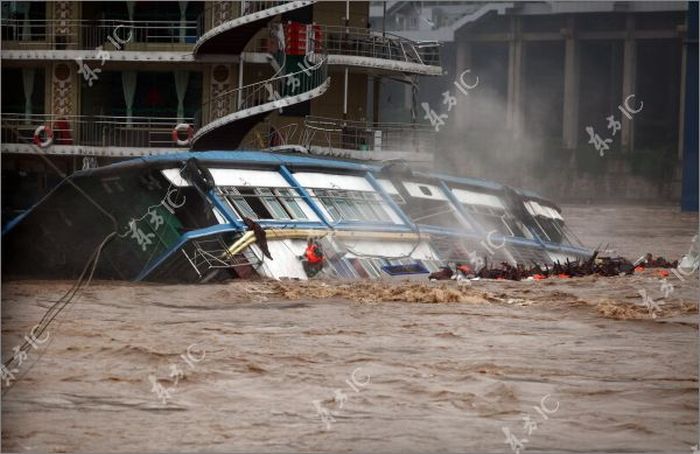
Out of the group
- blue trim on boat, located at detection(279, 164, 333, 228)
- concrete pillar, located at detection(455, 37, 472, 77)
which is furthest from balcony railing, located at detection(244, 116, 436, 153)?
concrete pillar, located at detection(455, 37, 472, 77)

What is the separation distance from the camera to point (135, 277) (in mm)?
23984

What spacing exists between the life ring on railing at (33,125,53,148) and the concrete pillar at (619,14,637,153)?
89.9 ft

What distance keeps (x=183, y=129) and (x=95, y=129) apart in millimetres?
1932

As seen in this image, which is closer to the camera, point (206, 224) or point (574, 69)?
point (206, 224)

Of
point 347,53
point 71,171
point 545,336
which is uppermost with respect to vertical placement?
point 347,53

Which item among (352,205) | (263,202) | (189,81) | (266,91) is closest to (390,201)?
(352,205)

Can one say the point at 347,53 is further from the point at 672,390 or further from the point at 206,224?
the point at 672,390

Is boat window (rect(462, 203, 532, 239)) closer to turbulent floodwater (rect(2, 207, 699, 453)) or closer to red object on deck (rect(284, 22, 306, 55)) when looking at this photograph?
turbulent floodwater (rect(2, 207, 699, 453))

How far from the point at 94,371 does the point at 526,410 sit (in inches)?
191

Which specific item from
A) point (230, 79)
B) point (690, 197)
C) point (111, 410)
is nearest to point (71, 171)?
point (230, 79)

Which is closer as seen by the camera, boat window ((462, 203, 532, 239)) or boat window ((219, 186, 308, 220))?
boat window ((219, 186, 308, 220))

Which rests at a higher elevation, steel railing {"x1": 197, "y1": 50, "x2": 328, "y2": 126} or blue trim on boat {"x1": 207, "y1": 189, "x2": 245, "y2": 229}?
steel railing {"x1": 197, "y1": 50, "x2": 328, "y2": 126}

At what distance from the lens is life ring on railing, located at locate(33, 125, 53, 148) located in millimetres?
24156

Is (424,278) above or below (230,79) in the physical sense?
below
